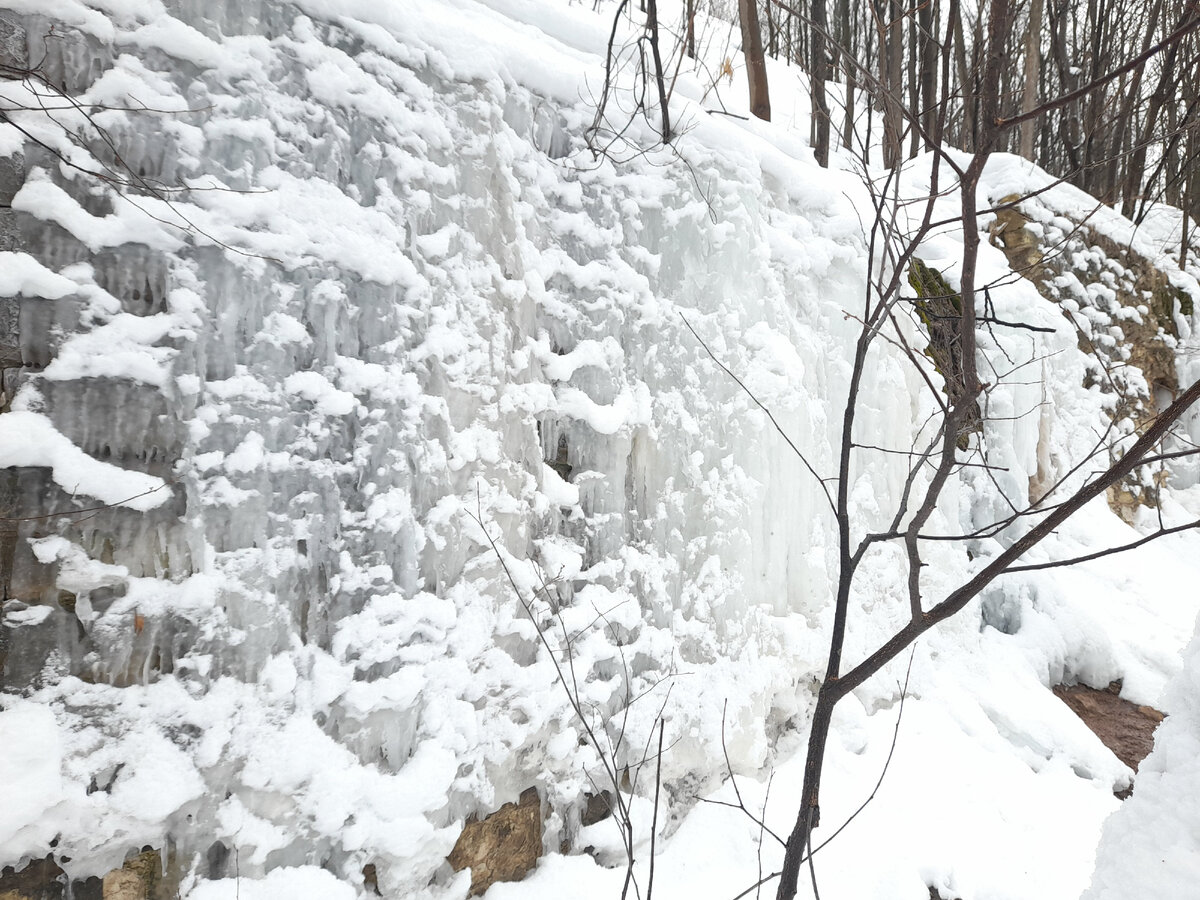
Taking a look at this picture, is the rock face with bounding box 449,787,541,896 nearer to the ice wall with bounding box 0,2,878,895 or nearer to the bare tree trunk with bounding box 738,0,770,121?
the ice wall with bounding box 0,2,878,895

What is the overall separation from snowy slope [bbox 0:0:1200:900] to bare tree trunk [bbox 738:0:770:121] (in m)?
1.68

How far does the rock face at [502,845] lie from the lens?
188 centimetres

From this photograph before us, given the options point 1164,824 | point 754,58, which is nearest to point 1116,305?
point 754,58

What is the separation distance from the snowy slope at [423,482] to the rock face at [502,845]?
5 centimetres

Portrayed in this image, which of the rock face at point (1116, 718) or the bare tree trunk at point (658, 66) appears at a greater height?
the bare tree trunk at point (658, 66)

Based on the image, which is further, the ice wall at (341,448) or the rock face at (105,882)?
the ice wall at (341,448)

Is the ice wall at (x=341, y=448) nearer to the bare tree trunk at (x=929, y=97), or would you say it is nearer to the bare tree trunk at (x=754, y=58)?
the bare tree trunk at (x=929, y=97)

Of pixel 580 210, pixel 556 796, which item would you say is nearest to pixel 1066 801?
pixel 556 796

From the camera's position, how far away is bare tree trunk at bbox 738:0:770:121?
4.41 m

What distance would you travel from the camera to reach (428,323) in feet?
6.42

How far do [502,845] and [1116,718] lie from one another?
3828 mm

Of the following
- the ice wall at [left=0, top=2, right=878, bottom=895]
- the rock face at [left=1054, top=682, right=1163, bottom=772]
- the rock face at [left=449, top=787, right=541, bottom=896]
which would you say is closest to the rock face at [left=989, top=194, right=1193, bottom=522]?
the rock face at [left=1054, top=682, right=1163, bottom=772]

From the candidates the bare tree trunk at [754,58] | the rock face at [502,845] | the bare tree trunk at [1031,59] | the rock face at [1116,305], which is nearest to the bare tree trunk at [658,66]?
the bare tree trunk at [754,58]

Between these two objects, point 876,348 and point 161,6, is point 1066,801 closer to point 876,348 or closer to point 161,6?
point 876,348
